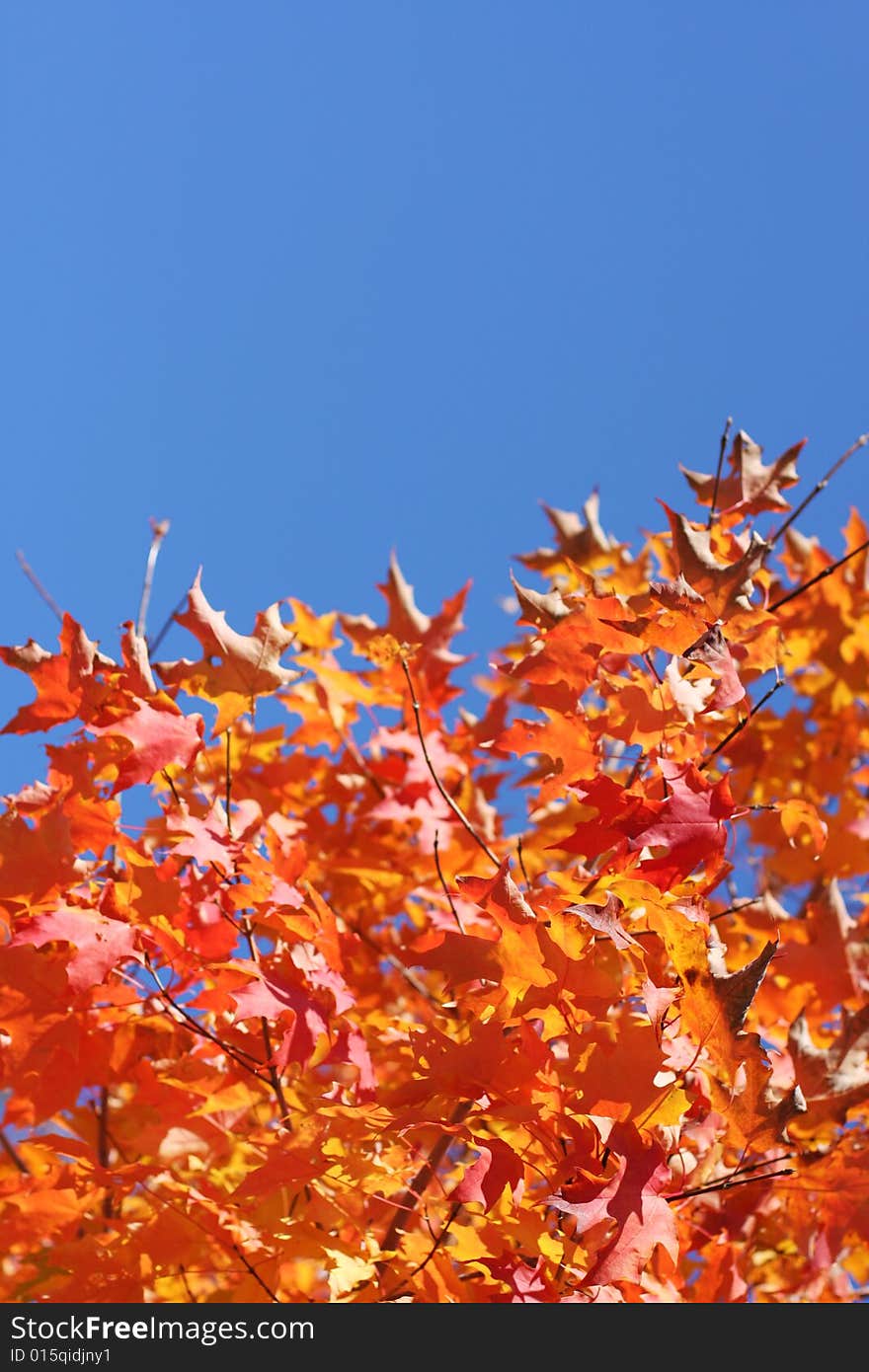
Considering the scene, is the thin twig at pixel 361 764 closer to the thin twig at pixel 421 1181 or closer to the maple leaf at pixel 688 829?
the thin twig at pixel 421 1181

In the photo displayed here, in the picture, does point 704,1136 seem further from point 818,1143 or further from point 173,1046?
point 173,1046

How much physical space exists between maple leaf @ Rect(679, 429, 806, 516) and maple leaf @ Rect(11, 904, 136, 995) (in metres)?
1.56

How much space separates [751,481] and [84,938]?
1.72 m

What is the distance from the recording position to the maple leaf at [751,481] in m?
2.78

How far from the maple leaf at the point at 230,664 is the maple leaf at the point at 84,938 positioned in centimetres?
47

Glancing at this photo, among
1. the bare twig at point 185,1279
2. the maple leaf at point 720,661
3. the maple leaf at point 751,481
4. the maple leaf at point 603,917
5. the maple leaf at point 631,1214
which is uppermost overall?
the maple leaf at point 751,481

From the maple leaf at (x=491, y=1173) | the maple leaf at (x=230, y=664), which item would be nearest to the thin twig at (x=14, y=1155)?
the maple leaf at (x=230, y=664)

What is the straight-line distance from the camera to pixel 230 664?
2.49m

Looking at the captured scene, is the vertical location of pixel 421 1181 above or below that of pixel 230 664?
below

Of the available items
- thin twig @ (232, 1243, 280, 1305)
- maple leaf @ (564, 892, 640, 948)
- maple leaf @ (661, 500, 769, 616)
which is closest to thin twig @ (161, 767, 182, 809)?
thin twig @ (232, 1243, 280, 1305)

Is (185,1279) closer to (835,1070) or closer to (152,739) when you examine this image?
(152,739)

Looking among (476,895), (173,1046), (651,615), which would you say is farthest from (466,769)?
(476,895)

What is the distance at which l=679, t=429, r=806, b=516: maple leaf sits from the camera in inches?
110

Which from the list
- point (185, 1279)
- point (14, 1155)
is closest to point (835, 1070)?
point (185, 1279)
